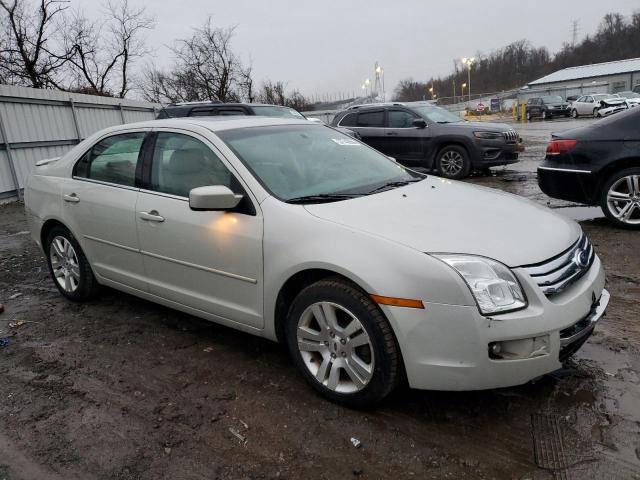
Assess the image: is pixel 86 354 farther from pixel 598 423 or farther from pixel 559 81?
pixel 559 81

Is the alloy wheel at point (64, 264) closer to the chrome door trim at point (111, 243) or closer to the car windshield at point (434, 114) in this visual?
the chrome door trim at point (111, 243)

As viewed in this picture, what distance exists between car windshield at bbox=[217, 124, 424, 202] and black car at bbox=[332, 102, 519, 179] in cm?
693

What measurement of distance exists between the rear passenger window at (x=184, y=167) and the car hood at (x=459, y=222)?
0.76 meters

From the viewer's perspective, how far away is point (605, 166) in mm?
5695

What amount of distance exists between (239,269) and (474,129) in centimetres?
850

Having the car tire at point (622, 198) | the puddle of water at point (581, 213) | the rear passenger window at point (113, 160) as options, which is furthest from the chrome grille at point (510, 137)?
the rear passenger window at point (113, 160)

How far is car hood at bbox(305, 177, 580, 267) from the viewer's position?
245 cm

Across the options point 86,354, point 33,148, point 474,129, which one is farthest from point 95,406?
point 33,148

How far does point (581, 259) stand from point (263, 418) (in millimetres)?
1975

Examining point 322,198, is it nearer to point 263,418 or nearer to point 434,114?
point 263,418

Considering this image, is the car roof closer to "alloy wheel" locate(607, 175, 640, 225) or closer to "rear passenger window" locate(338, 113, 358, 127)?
"alloy wheel" locate(607, 175, 640, 225)

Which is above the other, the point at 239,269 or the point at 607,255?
the point at 239,269

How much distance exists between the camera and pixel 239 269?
9.88 feet

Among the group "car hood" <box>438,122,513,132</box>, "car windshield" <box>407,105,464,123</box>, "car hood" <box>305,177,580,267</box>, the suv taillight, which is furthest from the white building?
"car hood" <box>305,177,580,267</box>
